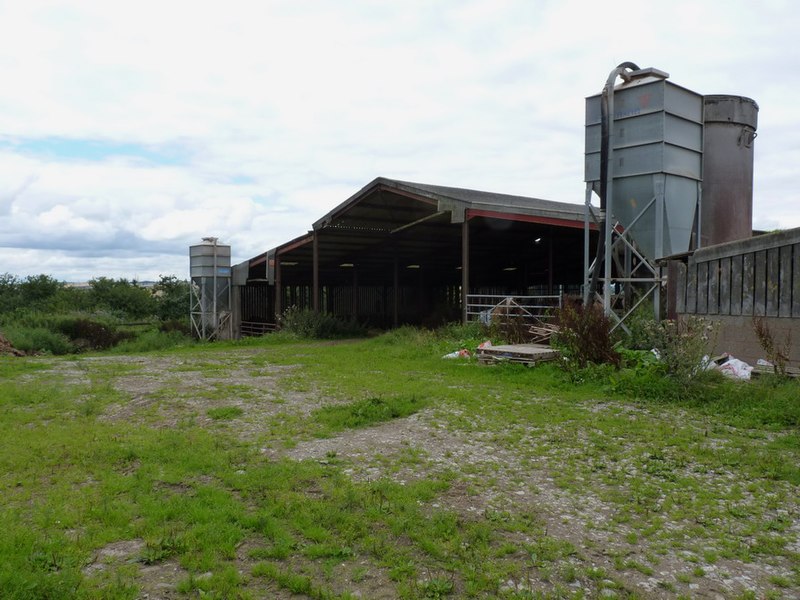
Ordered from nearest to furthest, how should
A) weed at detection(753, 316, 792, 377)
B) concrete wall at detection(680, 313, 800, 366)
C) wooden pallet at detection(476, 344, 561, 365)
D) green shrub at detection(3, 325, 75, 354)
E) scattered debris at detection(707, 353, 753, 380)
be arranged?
weed at detection(753, 316, 792, 377) < concrete wall at detection(680, 313, 800, 366) < scattered debris at detection(707, 353, 753, 380) < wooden pallet at detection(476, 344, 561, 365) < green shrub at detection(3, 325, 75, 354)

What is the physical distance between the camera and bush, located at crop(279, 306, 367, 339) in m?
21.6

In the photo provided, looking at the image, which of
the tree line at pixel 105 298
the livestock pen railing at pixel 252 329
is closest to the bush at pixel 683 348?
the livestock pen railing at pixel 252 329

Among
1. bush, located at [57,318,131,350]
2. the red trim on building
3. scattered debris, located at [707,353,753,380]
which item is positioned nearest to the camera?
scattered debris, located at [707,353,753,380]

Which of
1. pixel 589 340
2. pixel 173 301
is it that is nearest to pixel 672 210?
pixel 589 340

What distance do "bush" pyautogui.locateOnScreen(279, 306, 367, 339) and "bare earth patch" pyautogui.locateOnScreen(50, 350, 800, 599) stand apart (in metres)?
11.3

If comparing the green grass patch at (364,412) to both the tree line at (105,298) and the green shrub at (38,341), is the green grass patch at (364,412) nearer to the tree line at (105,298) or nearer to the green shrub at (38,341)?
the green shrub at (38,341)

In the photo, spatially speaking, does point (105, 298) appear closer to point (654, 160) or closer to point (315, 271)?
point (315, 271)

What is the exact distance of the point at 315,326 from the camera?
21719 mm

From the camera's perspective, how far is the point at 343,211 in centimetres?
2112

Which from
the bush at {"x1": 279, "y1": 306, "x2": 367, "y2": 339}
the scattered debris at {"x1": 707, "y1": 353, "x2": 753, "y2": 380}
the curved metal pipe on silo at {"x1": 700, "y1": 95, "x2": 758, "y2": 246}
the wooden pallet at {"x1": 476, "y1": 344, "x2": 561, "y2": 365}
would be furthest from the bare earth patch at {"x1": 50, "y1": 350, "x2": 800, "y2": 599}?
the bush at {"x1": 279, "y1": 306, "x2": 367, "y2": 339}

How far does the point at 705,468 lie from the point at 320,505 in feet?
11.9

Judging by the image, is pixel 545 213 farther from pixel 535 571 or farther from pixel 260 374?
pixel 535 571

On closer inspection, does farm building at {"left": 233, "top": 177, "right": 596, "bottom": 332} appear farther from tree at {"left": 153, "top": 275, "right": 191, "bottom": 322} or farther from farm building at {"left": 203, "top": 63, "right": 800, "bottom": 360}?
tree at {"left": 153, "top": 275, "right": 191, "bottom": 322}

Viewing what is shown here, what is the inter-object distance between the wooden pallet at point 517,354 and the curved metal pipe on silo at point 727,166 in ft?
15.5
